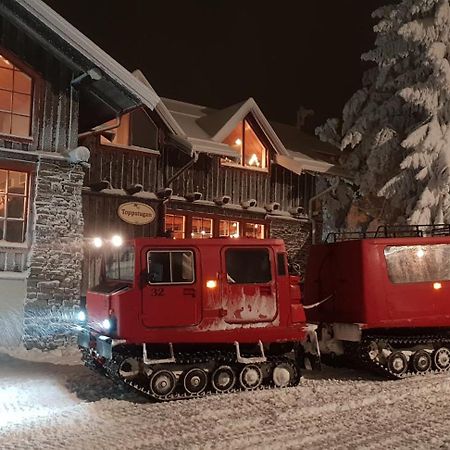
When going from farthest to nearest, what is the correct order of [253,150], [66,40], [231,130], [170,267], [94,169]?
[253,150] < [231,130] < [94,169] < [66,40] < [170,267]

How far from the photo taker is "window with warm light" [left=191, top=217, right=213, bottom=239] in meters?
18.1

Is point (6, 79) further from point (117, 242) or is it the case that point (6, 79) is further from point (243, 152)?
point (243, 152)

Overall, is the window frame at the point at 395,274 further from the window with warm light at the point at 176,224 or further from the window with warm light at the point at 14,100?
the window with warm light at the point at 14,100

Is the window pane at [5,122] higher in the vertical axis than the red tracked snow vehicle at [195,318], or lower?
higher

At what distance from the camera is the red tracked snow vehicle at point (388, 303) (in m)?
10.9

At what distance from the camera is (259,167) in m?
19.6

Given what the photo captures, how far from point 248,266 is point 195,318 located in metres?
1.17

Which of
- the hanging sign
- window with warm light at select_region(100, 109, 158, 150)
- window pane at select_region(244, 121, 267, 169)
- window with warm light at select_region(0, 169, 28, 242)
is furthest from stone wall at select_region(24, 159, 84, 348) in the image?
window pane at select_region(244, 121, 267, 169)

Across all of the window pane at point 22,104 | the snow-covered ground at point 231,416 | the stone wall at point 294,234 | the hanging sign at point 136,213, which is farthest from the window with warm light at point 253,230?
the snow-covered ground at point 231,416

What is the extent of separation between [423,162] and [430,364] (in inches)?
358

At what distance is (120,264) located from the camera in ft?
32.4

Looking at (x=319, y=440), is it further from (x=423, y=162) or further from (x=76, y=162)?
(x=423, y=162)

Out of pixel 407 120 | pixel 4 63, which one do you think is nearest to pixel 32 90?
pixel 4 63

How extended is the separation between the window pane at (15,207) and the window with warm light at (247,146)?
22.7 feet
